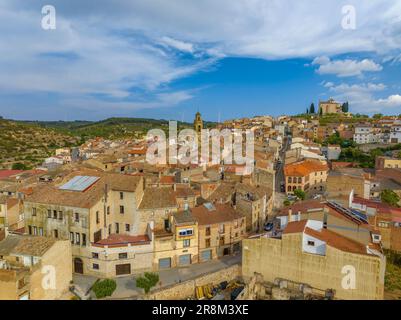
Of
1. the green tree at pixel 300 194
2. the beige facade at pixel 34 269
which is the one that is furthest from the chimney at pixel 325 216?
the green tree at pixel 300 194

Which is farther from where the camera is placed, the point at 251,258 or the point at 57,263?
the point at 251,258

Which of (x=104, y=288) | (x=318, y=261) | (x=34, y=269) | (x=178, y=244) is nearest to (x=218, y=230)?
(x=178, y=244)

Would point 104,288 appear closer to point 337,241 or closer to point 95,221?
point 95,221

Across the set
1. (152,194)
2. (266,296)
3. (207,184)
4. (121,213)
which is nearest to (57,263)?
(121,213)

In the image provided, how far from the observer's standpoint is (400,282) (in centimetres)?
2655

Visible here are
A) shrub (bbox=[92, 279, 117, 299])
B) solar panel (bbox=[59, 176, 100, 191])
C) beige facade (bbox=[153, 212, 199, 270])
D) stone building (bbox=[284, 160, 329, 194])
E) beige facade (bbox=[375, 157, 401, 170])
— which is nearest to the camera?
shrub (bbox=[92, 279, 117, 299])

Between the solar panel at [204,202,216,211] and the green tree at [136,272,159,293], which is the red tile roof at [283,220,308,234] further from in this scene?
the green tree at [136,272,159,293]

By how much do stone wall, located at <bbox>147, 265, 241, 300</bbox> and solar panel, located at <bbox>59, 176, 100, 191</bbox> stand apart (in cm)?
1214

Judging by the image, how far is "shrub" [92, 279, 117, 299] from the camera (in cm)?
2378

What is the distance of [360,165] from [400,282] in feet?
135

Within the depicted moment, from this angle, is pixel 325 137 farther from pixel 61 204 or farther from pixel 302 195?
pixel 61 204

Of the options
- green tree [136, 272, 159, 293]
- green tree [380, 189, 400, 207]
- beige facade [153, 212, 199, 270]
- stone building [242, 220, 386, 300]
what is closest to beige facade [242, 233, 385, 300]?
stone building [242, 220, 386, 300]

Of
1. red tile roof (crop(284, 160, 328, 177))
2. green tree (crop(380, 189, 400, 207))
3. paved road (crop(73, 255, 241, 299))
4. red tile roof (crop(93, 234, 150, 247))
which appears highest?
red tile roof (crop(284, 160, 328, 177))

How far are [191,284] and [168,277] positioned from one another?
8.35 ft
